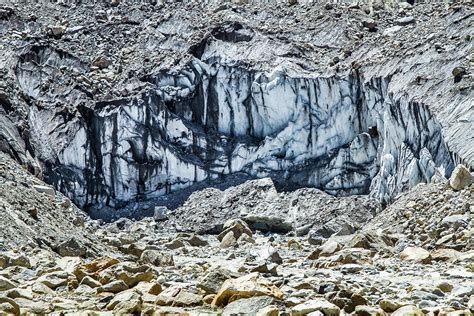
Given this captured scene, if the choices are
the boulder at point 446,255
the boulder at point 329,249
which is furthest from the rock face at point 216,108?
the boulder at point 446,255

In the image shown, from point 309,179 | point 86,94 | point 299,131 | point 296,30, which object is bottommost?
point 309,179

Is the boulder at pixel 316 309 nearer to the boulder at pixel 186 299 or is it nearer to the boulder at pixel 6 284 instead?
the boulder at pixel 186 299

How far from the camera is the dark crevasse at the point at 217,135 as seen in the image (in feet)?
106

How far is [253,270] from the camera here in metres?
11.6

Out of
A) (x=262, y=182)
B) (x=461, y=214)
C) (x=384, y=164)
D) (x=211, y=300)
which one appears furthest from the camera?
(x=262, y=182)

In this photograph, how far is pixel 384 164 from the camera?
1062 inches

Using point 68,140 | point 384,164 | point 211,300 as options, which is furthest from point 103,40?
point 211,300

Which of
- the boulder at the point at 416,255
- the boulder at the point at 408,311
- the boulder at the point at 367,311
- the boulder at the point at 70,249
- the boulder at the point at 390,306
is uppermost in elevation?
the boulder at the point at 367,311

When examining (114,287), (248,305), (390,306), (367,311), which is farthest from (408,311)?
(114,287)

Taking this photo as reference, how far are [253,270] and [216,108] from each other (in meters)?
→ 24.5

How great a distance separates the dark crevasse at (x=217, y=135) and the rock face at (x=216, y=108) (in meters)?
0.06

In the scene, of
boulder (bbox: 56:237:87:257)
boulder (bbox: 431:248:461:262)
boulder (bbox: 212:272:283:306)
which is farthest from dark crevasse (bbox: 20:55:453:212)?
boulder (bbox: 212:272:283:306)

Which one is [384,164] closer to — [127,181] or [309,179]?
[309,179]

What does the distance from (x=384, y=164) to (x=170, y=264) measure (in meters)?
14.5
